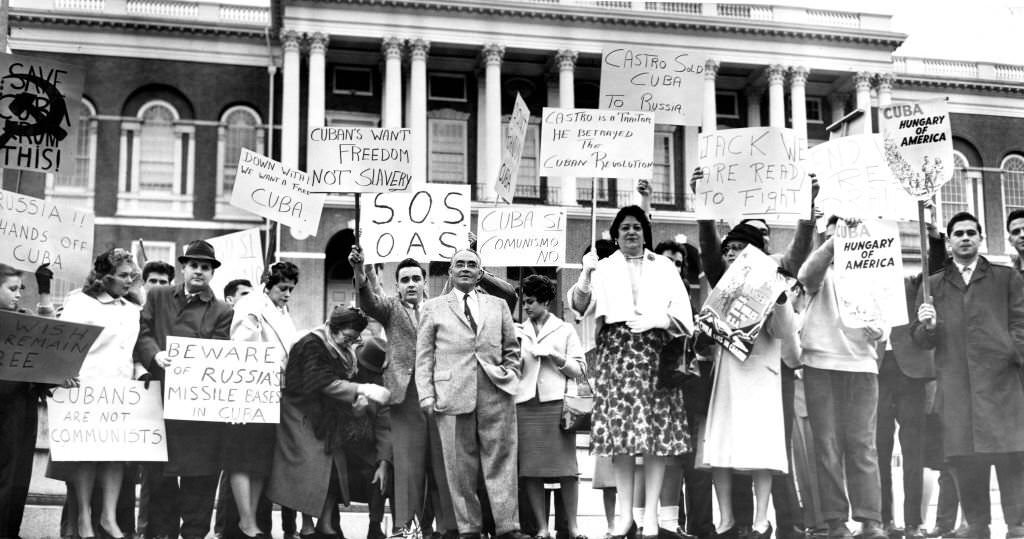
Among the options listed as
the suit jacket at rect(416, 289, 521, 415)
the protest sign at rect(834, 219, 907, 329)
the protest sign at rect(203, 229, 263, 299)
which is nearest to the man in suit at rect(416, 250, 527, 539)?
the suit jacket at rect(416, 289, 521, 415)

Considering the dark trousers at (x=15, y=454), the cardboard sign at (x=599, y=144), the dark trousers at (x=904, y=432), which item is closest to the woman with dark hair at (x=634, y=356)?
the dark trousers at (x=904, y=432)

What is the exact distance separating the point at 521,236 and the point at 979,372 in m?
3.85

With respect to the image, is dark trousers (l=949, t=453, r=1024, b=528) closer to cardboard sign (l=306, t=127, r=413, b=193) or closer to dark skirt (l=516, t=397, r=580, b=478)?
dark skirt (l=516, t=397, r=580, b=478)

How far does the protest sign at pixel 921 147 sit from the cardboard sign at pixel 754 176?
2.33 feet

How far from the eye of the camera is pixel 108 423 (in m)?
8.00

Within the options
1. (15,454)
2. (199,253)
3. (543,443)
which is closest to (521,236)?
(543,443)

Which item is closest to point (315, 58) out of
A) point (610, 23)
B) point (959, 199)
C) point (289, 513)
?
point (610, 23)

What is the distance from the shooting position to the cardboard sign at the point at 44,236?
8.12m

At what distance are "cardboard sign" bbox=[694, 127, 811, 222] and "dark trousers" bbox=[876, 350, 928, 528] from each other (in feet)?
4.69

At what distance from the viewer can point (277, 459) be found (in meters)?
8.23

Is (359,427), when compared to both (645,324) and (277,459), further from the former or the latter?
(645,324)

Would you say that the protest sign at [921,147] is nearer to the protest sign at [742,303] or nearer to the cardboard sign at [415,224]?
the protest sign at [742,303]

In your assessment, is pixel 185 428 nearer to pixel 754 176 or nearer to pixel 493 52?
pixel 754 176

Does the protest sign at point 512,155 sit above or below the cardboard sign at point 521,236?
above
